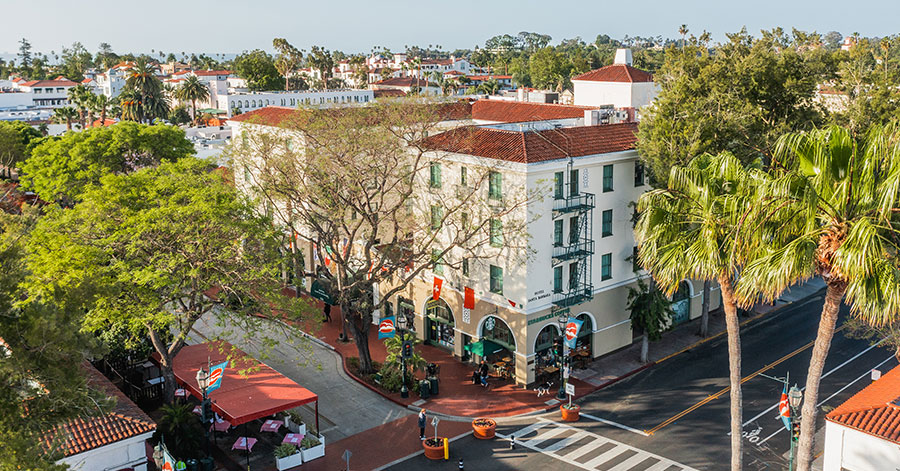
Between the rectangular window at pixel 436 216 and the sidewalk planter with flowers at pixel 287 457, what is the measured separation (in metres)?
12.6

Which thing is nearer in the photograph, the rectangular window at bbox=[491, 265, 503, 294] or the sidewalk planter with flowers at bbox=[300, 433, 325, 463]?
the sidewalk planter with flowers at bbox=[300, 433, 325, 463]

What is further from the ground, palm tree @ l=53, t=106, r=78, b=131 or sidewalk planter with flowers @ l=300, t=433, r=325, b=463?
palm tree @ l=53, t=106, r=78, b=131

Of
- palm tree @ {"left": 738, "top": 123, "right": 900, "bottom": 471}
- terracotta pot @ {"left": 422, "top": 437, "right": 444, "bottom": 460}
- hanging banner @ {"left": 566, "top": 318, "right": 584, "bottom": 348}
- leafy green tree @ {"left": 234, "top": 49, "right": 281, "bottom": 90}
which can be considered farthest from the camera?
leafy green tree @ {"left": 234, "top": 49, "right": 281, "bottom": 90}

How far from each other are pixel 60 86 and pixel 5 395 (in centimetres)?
16375

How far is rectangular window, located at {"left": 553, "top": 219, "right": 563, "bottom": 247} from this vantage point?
36.8 metres

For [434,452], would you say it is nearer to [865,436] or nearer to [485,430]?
[485,430]

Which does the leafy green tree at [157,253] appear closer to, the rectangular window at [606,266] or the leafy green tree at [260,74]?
the rectangular window at [606,266]

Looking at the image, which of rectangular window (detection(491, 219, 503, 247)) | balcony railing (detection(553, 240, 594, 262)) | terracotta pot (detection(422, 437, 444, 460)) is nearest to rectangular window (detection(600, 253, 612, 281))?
balcony railing (detection(553, 240, 594, 262))

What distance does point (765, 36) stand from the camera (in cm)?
4775

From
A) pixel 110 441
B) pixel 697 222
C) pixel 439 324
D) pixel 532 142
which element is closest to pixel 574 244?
pixel 532 142

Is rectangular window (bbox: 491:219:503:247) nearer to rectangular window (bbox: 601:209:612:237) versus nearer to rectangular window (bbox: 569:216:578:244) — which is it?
rectangular window (bbox: 569:216:578:244)

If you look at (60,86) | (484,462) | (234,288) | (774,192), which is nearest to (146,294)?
(234,288)

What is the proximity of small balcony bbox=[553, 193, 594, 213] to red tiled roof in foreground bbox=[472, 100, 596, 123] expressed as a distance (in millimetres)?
17552

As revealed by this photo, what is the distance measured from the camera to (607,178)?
127 feet
